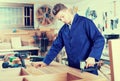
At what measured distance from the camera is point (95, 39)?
214cm

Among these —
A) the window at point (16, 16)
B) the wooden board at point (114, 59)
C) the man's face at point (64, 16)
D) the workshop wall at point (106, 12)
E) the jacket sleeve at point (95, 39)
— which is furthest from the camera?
the window at point (16, 16)

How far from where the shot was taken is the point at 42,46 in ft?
21.2

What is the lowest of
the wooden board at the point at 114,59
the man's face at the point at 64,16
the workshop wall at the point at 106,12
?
the wooden board at the point at 114,59

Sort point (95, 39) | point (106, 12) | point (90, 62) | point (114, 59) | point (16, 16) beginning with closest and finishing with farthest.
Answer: point (114, 59) < point (90, 62) < point (95, 39) < point (106, 12) < point (16, 16)

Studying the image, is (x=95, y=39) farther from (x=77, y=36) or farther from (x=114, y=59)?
(x=114, y=59)

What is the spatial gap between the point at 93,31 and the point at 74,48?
0.28 metres

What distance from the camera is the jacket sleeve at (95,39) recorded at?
200 centimetres

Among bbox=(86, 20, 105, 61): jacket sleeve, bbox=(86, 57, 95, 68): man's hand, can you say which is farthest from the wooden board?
bbox=(86, 20, 105, 61): jacket sleeve

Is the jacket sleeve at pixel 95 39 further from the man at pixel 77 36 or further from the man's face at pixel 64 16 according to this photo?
the man's face at pixel 64 16

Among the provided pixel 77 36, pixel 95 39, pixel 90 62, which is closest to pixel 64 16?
pixel 77 36

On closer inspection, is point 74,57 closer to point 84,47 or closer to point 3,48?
point 84,47

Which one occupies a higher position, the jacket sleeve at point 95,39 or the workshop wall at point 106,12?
the workshop wall at point 106,12

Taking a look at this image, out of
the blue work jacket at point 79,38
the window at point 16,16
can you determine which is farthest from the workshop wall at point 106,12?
the blue work jacket at point 79,38

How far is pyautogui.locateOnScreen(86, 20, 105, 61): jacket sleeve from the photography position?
2002 millimetres
